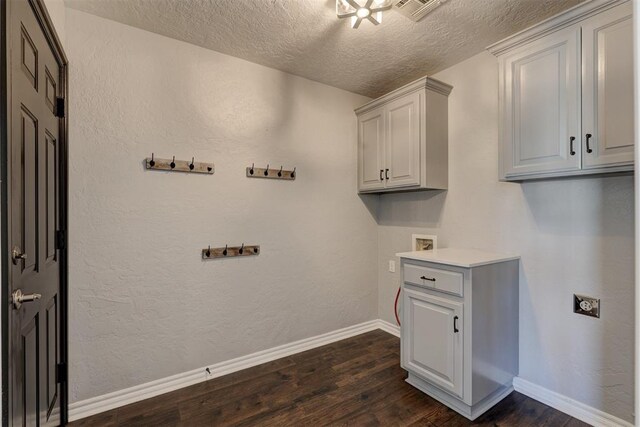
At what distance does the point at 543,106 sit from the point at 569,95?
12 cm

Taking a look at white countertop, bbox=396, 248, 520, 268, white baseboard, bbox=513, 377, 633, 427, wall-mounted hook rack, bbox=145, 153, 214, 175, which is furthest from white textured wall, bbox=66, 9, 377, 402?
white baseboard, bbox=513, 377, 633, 427

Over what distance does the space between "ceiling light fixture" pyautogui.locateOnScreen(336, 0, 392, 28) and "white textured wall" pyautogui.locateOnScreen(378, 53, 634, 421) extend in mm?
1073

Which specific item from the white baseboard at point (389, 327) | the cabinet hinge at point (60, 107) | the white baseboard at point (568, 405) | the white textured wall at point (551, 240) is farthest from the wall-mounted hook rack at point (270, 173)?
the white baseboard at point (568, 405)

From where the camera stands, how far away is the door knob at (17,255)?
3.23ft

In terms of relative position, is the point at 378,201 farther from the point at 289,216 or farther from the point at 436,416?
the point at 436,416

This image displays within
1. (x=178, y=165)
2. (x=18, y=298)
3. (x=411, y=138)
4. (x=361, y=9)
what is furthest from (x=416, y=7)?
(x=18, y=298)

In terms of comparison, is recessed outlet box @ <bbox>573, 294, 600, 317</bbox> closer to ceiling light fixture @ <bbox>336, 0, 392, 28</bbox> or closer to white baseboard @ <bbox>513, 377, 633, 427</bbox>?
white baseboard @ <bbox>513, 377, 633, 427</bbox>

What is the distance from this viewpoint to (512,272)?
1.98 m

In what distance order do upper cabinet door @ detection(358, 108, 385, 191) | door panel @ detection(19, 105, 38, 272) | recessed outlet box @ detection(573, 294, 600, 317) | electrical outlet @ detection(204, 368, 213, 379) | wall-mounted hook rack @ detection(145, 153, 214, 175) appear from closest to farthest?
door panel @ detection(19, 105, 38, 272) → recessed outlet box @ detection(573, 294, 600, 317) → wall-mounted hook rack @ detection(145, 153, 214, 175) → electrical outlet @ detection(204, 368, 213, 379) → upper cabinet door @ detection(358, 108, 385, 191)

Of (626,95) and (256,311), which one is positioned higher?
(626,95)

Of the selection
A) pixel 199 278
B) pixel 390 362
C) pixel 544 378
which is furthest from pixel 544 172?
pixel 199 278

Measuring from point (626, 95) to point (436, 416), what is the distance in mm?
1962

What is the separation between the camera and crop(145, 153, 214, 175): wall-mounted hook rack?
198 centimetres

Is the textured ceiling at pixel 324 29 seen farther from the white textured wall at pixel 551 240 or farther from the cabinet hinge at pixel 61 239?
the cabinet hinge at pixel 61 239
